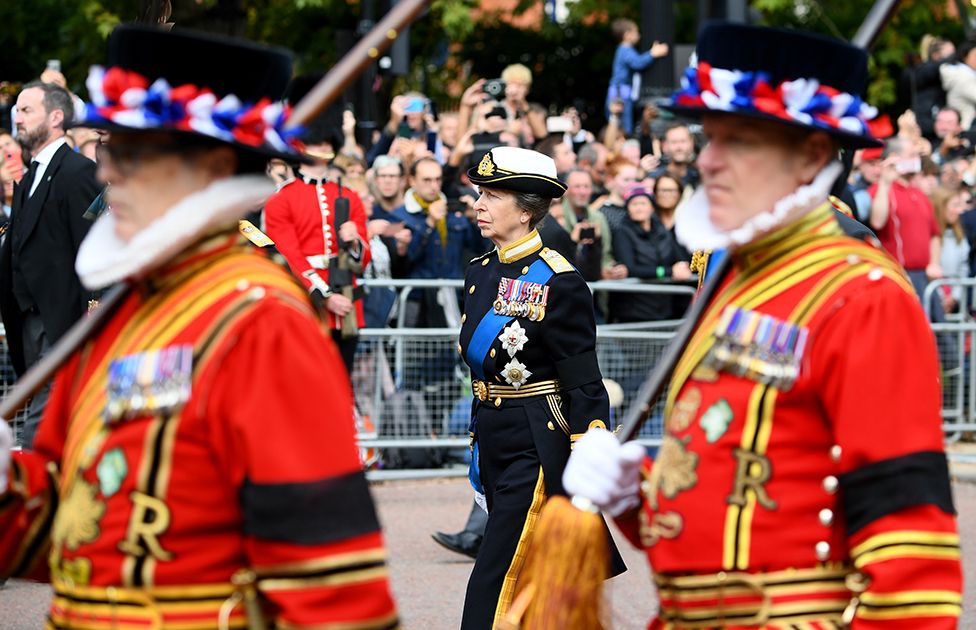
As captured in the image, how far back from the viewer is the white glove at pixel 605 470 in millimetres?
3469

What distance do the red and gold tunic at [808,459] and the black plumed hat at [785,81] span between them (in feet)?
0.68

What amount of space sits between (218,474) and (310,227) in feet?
26.1

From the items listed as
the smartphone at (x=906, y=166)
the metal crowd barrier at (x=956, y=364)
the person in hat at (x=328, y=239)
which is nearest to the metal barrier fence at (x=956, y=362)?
the metal crowd barrier at (x=956, y=364)

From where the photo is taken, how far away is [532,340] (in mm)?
6410

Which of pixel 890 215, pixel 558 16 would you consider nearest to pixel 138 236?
pixel 890 215

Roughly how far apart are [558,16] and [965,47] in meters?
11.0

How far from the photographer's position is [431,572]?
8.50 metres

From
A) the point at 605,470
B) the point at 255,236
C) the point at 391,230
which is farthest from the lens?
the point at 391,230

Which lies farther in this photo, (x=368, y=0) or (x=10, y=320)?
(x=368, y=0)

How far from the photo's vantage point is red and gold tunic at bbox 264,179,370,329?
425 inches

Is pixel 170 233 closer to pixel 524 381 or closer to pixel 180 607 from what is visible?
pixel 180 607

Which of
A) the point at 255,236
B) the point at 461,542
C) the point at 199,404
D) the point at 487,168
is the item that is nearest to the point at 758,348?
the point at 199,404

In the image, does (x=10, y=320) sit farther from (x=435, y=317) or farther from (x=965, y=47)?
(x=965, y=47)

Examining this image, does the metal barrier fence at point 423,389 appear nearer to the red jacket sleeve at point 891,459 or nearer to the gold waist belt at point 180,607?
the red jacket sleeve at point 891,459
